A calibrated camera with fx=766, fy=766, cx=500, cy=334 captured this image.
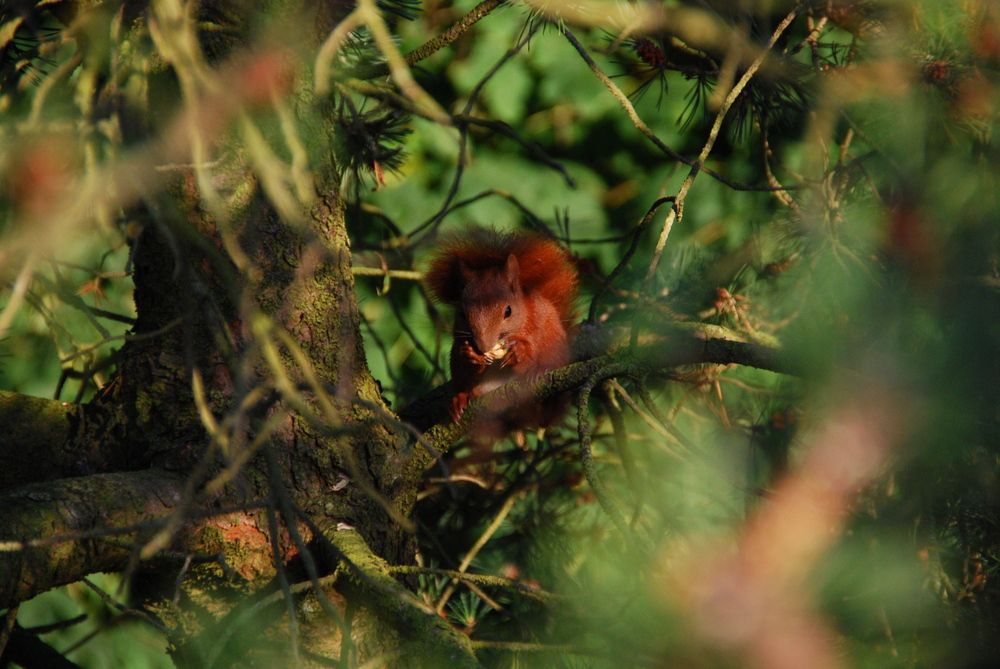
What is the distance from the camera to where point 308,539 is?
1133 millimetres

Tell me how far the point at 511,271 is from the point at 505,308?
0.38 ft

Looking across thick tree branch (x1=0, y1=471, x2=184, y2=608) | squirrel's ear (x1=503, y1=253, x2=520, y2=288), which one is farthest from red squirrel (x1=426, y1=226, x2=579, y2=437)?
thick tree branch (x1=0, y1=471, x2=184, y2=608)

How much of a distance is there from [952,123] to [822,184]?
0.98 feet

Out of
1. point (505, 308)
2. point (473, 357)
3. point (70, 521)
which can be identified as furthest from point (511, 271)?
point (70, 521)

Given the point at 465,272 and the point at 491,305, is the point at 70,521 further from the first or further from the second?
the point at 465,272

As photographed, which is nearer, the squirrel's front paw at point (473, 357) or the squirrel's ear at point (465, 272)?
the squirrel's front paw at point (473, 357)

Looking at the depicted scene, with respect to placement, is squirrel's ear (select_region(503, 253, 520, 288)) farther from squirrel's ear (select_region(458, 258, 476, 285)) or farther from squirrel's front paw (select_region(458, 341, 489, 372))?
squirrel's front paw (select_region(458, 341, 489, 372))

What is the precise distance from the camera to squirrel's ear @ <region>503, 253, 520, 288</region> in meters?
1.81

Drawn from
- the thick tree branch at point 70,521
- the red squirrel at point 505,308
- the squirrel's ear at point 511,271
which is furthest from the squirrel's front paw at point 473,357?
the thick tree branch at point 70,521

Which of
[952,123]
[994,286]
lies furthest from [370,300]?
[994,286]

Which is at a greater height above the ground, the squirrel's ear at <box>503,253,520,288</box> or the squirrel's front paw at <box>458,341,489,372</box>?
the squirrel's ear at <box>503,253,520,288</box>

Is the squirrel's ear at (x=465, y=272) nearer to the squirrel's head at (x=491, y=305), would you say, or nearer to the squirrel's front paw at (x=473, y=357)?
the squirrel's head at (x=491, y=305)

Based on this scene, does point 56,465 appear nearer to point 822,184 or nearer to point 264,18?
point 264,18

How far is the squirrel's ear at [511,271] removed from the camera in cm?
181
